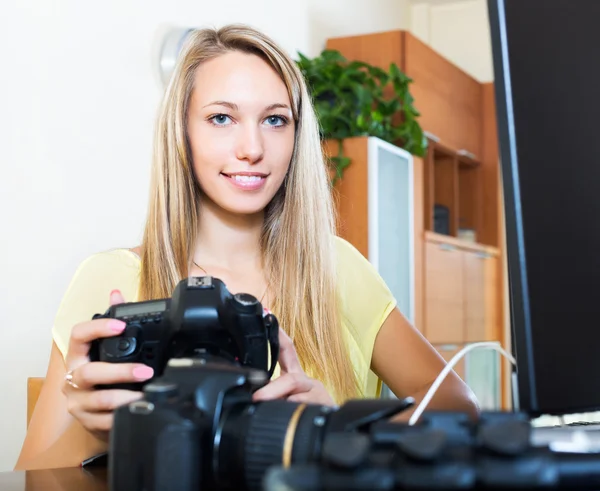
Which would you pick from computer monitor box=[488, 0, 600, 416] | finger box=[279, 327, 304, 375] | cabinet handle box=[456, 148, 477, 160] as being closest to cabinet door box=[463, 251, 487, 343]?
cabinet handle box=[456, 148, 477, 160]

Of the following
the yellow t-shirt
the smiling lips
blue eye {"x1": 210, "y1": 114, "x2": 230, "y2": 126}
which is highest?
blue eye {"x1": 210, "y1": 114, "x2": 230, "y2": 126}

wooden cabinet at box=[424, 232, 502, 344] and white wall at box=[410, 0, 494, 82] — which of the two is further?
white wall at box=[410, 0, 494, 82]

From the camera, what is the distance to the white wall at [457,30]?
5.01 meters

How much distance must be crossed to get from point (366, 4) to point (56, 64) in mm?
2343

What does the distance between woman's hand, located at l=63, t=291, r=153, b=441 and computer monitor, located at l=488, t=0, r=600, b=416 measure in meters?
0.30

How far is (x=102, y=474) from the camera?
78 centimetres

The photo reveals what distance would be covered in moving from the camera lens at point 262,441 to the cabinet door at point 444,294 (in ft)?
10.8

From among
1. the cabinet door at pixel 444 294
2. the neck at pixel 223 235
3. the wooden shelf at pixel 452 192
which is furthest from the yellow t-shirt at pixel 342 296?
the wooden shelf at pixel 452 192

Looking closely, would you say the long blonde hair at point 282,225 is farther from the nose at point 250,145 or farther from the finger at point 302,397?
the finger at point 302,397

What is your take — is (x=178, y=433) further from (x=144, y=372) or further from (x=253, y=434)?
(x=144, y=372)

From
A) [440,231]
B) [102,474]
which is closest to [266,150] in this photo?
[102,474]

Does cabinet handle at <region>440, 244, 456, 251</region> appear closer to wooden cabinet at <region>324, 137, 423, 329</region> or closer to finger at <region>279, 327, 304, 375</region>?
wooden cabinet at <region>324, 137, 423, 329</region>

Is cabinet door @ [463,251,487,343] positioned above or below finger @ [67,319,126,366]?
above

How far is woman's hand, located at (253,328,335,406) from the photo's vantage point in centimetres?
65
